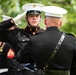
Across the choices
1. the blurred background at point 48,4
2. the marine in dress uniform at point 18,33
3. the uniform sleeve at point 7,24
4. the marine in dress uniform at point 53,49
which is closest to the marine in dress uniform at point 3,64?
the marine in dress uniform at point 18,33

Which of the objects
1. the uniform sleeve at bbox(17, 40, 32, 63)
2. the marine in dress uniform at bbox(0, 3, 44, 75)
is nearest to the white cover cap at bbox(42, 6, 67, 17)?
the uniform sleeve at bbox(17, 40, 32, 63)

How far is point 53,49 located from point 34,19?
1.69m

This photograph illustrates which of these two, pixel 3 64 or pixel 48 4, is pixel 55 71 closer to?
pixel 3 64

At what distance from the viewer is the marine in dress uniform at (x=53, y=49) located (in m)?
7.86

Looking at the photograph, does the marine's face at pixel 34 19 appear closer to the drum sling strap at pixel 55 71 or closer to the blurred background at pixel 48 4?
the drum sling strap at pixel 55 71


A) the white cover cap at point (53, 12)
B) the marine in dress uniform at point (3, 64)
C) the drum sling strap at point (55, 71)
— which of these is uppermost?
the white cover cap at point (53, 12)

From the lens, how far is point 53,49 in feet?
25.7

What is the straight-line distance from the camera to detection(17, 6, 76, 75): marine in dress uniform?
7855mm

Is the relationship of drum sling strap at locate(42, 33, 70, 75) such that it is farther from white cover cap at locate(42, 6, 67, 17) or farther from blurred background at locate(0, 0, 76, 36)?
blurred background at locate(0, 0, 76, 36)

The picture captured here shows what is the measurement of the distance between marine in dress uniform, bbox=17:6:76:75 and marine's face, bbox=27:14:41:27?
1474 millimetres

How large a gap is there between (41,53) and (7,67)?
109 inches

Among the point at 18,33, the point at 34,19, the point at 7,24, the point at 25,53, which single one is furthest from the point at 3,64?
the point at 25,53

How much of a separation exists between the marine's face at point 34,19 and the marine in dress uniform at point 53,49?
1.47 metres

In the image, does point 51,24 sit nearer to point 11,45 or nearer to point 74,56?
point 74,56
